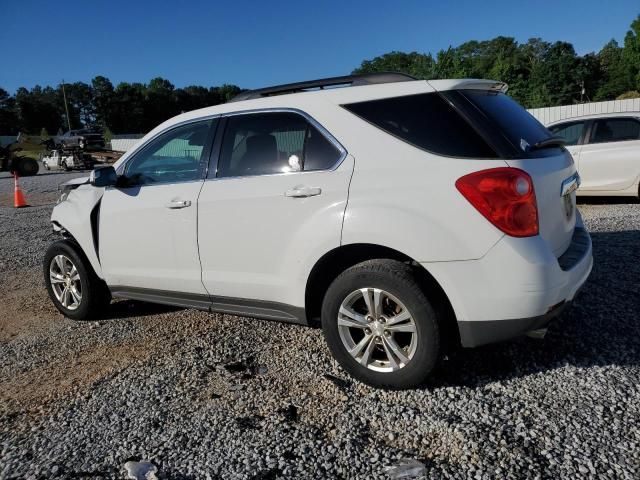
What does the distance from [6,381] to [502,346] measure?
3475mm

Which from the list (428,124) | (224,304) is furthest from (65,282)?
(428,124)

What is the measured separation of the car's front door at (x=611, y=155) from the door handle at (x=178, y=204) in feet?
25.9

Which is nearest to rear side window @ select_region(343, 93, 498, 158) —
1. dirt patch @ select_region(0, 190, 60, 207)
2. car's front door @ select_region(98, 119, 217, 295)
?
car's front door @ select_region(98, 119, 217, 295)

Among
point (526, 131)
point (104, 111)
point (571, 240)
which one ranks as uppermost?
point (104, 111)

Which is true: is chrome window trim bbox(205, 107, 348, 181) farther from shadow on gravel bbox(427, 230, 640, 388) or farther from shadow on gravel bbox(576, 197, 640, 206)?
shadow on gravel bbox(576, 197, 640, 206)

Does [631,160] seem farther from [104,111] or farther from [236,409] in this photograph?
[104,111]

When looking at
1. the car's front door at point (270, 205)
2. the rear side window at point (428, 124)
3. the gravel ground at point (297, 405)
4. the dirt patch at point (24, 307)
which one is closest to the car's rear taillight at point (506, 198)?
the rear side window at point (428, 124)

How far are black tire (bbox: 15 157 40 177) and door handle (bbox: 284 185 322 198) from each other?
27.2 meters

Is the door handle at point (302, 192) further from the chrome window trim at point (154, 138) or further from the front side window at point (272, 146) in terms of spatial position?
the chrome window trim at point (154, 138)

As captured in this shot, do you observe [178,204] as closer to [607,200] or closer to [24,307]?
[24,307]

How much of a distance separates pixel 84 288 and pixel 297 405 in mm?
2546

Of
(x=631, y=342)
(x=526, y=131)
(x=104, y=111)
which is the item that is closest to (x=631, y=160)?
(x=631, y=342)

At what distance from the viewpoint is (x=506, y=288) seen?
2.62m

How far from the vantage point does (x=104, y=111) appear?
336 ft
